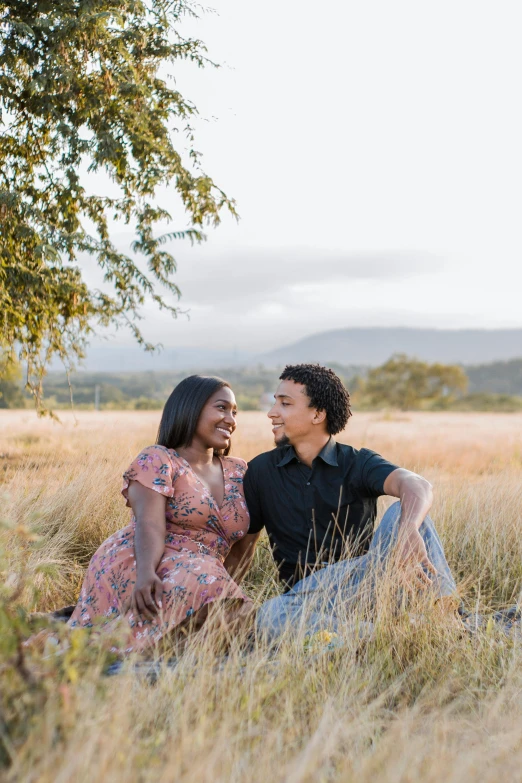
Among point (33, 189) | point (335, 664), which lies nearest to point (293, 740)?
point (335, 664)

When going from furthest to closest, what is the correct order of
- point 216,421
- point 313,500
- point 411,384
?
point 411,384, point 313,500, point 216,421

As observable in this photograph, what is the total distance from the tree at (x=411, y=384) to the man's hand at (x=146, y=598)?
63112 millimetres

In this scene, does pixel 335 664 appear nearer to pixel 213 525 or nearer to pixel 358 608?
pixel 358 608

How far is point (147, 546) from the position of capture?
3738 mm

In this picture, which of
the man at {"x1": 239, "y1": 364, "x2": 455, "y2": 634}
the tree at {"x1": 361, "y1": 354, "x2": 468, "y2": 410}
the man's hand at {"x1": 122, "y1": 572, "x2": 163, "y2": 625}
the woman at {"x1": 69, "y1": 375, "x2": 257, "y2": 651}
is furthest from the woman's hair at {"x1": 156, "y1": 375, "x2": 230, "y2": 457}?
Result: the tree at {"x1": 361, "y1": 354, "x2": 468, "y2": 410}

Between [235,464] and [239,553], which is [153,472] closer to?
[235,464]

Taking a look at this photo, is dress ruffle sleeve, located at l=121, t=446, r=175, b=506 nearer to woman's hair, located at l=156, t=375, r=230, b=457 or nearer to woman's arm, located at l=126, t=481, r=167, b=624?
woman's arm, located at l=126, t=481, r=167, b=624

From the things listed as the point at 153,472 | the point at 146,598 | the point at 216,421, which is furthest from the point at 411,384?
the point at 146,598

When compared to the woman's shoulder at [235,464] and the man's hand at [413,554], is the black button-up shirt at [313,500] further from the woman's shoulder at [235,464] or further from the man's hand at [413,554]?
the man's hand at [413,554]

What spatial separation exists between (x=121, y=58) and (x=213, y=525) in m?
5.59

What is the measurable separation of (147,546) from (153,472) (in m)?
0.39

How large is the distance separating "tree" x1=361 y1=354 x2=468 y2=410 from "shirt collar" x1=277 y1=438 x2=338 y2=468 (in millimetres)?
62187

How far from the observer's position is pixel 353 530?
4441mm

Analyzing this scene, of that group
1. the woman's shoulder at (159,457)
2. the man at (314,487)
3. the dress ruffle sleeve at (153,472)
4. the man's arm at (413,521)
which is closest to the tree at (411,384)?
the man at (314,487)
